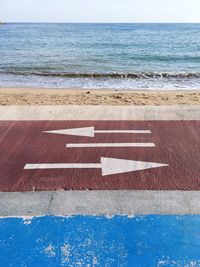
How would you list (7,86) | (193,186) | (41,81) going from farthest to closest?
1. (41,81)
2. (7,86)
3. (193,186)

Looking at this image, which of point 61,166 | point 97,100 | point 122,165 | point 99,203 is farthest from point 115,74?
point 99,203

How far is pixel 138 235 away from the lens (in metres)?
3.86

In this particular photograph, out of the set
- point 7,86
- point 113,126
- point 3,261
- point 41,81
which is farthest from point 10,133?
point 41,81

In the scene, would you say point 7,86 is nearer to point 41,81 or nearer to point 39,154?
point 41,81

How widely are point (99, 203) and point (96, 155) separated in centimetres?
181

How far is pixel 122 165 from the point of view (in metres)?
5.88

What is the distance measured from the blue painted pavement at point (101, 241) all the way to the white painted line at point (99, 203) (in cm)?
15

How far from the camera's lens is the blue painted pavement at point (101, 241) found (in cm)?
347

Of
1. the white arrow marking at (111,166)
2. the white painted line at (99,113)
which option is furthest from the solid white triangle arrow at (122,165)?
the white painted line at (99,113)

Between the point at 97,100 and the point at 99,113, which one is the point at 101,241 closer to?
the point at 99,113

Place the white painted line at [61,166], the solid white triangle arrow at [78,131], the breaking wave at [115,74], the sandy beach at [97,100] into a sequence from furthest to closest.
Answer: the breaking wave at [115,74]
the sandy beach at [97,100]
the solid white triangle arrow at [78,131]
the white painted line at [61,166]

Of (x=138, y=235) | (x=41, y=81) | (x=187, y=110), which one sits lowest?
(x=41, y=81)

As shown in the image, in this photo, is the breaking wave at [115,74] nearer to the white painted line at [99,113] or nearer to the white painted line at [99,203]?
the white painted line at [99,113]

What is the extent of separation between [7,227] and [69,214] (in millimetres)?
726
